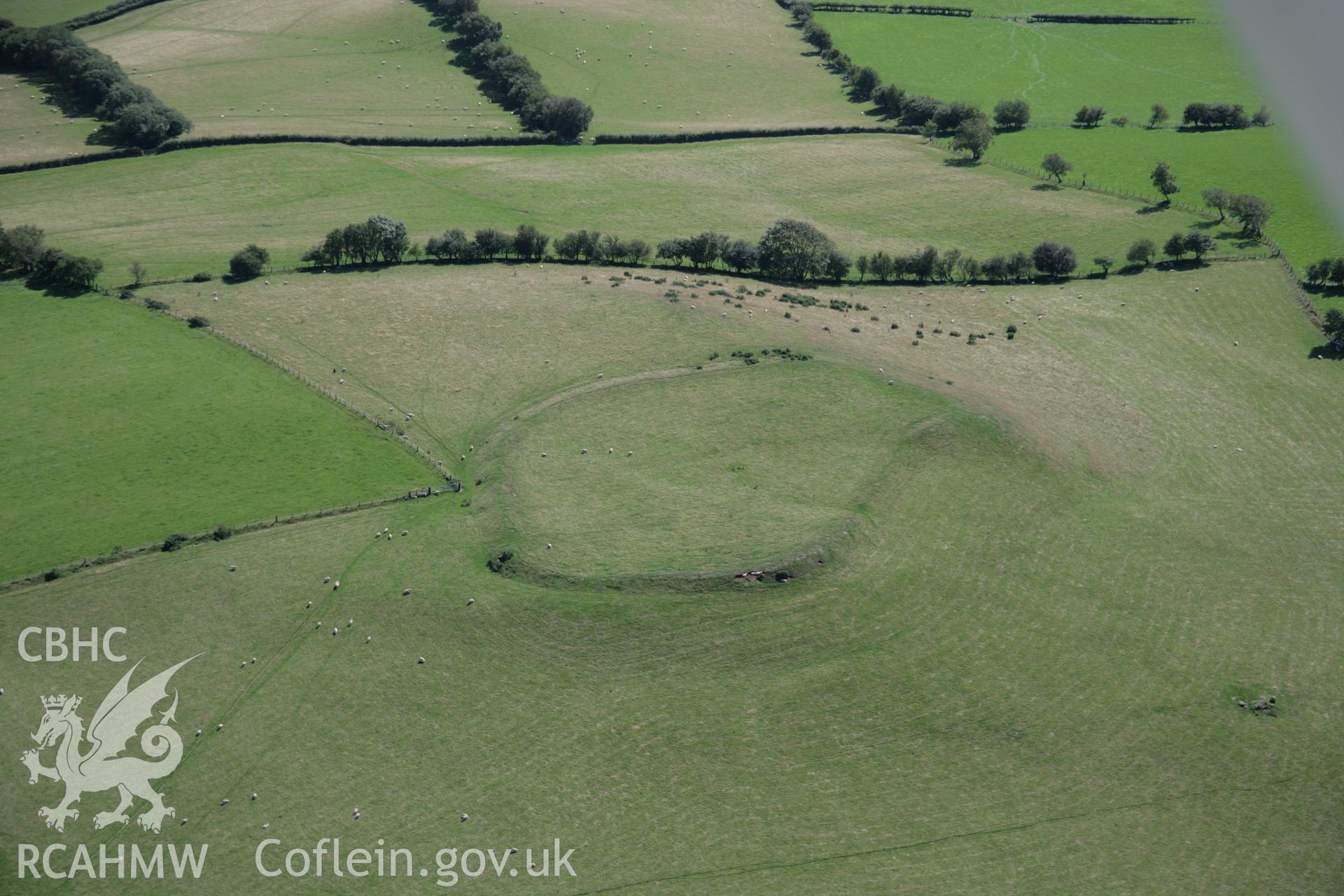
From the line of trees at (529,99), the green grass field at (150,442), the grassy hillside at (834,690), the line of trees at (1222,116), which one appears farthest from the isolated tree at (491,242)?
the line of trees at (1222,116)

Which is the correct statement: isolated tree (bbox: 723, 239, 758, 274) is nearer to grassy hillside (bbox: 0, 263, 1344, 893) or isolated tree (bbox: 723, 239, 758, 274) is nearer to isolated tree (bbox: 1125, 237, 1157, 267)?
grassy hillside (bbox: 0, 263, 1344, 893)

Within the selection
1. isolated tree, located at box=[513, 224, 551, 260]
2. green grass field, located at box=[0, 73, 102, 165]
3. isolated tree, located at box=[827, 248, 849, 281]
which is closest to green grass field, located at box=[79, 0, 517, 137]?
green grass field, located at box=[0, 73, 102, 165]

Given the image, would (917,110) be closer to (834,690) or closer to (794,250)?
(794,250)

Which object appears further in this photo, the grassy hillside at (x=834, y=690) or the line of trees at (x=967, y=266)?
the line of trees at (x=967, y=266)

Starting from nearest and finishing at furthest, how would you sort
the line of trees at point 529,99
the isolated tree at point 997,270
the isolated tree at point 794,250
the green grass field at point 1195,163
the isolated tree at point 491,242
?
1. the isolated tree at point 491,242
2. the isolated tree at point 794,250
3. the isolated tree at point 997,270
4. the green grass field at point 1195,163
5. the line of trees at point 529,99

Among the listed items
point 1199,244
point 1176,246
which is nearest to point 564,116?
point 1176,246

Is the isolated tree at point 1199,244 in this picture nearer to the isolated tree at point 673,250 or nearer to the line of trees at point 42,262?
the isolated tree at point 673,250

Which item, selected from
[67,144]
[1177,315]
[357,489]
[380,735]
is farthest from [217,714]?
[67,144]
